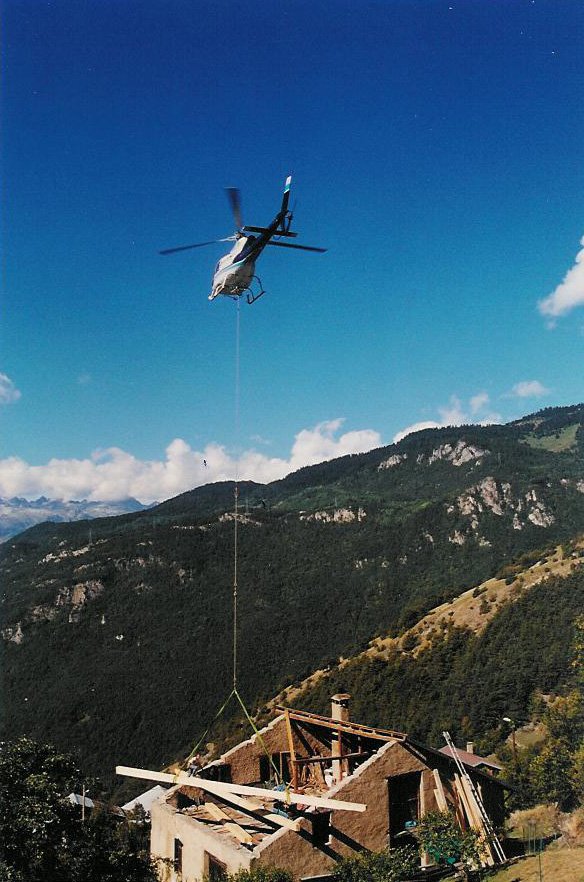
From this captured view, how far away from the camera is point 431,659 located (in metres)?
92.3

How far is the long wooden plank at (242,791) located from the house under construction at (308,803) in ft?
0.11

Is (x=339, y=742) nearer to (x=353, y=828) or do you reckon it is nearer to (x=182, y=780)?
(x=353, y=828)

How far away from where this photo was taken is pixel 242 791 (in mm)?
18109

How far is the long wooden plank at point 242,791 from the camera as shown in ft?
55.8

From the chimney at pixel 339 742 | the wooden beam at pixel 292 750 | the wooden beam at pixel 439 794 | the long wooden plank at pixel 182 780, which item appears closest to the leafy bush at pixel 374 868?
the long wooden plank at pixel 182 780

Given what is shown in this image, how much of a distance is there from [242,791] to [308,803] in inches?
76.5

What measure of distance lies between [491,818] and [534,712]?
44.9m

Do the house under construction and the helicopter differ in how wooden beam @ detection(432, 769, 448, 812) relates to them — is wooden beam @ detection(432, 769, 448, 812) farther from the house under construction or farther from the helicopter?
the helicopter

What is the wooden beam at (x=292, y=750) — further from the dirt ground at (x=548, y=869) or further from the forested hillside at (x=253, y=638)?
the forested hillside at (x=253, y=638)

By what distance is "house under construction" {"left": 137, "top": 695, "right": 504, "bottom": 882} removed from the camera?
1788 cm

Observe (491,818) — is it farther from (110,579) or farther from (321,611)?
(110,579)

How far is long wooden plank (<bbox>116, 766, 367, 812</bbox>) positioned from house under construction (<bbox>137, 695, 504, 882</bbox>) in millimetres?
33

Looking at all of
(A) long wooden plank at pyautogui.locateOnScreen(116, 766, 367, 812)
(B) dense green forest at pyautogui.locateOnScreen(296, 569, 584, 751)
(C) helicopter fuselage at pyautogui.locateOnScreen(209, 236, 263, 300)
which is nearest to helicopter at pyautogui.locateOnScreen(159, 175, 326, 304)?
(C) helicopter fuselage at pyautogui.locateOnScreen(209, 236, 263, 300)

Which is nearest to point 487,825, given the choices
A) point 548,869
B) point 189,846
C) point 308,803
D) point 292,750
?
point 548,869
